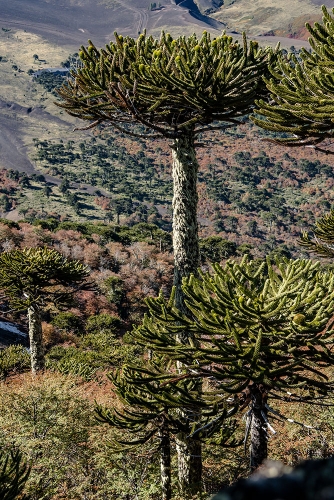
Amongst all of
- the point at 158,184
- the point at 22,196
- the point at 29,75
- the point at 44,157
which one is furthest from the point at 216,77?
the point at 29,75

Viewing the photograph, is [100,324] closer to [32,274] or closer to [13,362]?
[13,362]

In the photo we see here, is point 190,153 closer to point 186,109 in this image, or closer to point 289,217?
point 186,109

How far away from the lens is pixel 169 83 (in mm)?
5812

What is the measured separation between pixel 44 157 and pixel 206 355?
123 metres

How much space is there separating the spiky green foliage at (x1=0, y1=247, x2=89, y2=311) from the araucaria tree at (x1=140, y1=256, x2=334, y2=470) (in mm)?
8732

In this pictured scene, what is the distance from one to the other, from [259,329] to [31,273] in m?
10.7

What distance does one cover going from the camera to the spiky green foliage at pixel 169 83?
5766 mm

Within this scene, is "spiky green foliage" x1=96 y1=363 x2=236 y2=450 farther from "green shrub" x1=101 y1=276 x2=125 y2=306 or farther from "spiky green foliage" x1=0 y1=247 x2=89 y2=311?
"green shrub" x1=101 y1=276 x2=125 y2=306

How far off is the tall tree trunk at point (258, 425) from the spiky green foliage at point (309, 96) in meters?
3.20

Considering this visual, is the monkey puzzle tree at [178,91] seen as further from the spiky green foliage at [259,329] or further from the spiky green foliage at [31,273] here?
the spiky green foliage at [31,273]

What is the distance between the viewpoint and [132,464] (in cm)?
1102

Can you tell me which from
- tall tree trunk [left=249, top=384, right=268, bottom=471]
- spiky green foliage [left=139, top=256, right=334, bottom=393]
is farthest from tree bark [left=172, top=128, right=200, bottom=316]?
tall tree trunk [left=249, top=384, right=268, bottom=471]

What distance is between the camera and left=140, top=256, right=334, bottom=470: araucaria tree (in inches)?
187

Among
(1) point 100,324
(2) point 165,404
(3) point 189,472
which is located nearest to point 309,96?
(2) point 165,404
